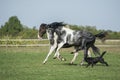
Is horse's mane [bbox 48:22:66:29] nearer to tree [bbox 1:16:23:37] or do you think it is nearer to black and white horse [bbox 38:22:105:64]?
black and white horse [bbox 38:22:105:64]

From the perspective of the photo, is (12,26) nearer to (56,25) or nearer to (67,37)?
(56,25)

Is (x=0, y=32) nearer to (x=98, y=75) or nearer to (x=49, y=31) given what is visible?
(x=49, y=31)

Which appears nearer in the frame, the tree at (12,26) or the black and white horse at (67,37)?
the black and white horse at (67,37)

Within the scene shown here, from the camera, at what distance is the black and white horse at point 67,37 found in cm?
2019

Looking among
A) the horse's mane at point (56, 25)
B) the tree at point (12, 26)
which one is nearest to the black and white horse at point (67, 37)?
the horse's mane at point (56, 25)

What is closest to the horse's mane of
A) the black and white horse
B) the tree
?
the black and white horse

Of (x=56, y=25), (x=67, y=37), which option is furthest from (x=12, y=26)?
(x=67, y=37)

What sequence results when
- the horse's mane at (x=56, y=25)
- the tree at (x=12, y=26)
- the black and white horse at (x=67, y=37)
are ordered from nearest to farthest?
the black and white horse at (x=67, y=37)
the horse's mane at (x=56, y=25)
the tree at (x=12, y=26)

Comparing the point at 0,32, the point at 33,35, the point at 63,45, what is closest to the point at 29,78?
the point at 63,45

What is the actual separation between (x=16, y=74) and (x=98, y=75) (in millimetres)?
3001

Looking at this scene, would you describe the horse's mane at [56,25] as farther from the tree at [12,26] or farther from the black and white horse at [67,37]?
the tree at [12,26]

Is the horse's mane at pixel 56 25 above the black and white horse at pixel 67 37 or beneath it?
above

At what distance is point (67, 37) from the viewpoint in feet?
67.0

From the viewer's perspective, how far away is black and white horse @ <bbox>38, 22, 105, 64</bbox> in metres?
20.2
